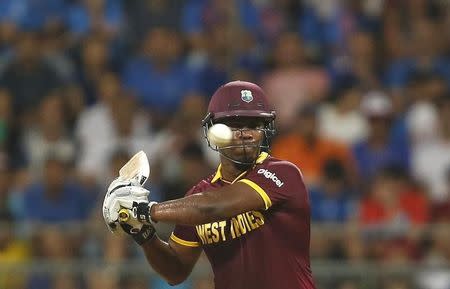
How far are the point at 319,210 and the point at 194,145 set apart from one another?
4.20 feet

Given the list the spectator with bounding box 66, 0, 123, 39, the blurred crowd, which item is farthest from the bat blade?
the spectator with bounding box 66, 0, 123, 39

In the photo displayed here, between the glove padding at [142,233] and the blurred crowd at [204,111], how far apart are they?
3.58 meters

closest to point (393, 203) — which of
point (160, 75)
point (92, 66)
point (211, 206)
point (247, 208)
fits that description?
point (160, 75)

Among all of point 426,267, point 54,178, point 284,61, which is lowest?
point 426,267

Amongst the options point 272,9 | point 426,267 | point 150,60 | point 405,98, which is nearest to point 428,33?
point 405,98

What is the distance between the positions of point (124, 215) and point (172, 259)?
2.11 feet

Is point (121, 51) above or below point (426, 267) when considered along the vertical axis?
above

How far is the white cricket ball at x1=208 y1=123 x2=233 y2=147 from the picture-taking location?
17.9 ft

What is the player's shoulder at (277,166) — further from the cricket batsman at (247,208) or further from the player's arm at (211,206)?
the player's arm at (211,206)

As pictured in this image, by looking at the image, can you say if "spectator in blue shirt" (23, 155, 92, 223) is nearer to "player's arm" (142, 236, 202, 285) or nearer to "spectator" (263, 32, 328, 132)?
"spectator" (263, 32, 328, 132)

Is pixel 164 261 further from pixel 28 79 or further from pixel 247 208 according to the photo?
pixel 28 79

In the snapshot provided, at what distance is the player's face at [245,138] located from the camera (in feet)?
18.3

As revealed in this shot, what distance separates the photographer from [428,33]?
12.1m

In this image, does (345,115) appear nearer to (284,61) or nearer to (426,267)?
(284,61)
